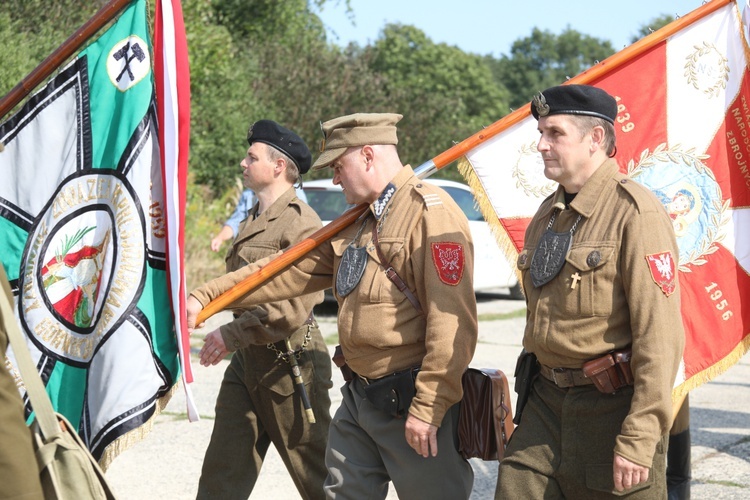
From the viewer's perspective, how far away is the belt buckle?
11.6 ft

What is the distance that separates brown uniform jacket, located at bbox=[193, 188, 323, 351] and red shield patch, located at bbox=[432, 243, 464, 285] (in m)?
1.02

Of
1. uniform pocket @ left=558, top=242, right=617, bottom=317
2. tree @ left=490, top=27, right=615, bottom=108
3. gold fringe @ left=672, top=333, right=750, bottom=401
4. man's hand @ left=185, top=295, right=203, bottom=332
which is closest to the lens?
uniform pocket @ left=558, top=242, right=617, bottom=317

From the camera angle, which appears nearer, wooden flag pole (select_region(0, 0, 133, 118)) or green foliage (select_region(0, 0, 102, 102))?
wooden flag pole (select_region(0, 0, 133, 118))

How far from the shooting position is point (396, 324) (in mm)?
3916

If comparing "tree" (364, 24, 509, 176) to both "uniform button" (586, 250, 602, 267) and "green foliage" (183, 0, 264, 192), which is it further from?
"uniform button" (586, 250, 602, 267)

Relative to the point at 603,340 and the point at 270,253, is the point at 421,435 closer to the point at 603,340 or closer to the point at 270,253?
the point at 603,340

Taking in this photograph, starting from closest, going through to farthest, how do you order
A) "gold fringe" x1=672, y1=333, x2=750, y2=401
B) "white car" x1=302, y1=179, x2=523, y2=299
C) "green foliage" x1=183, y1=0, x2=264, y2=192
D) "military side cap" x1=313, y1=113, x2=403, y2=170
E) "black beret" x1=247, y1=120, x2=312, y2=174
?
"military side cap" x1=313, y1=113, x2=403, y2=170
"gold fringe" x1=672, y1=333, x2=750, y2=401
"black beret" x1=247, y1=120, x2=312, y2=174
"white car" x1=302, y1=179, x2=523, y2=299
"green foliage" x1=183, y1=0, x2=264, y2=192

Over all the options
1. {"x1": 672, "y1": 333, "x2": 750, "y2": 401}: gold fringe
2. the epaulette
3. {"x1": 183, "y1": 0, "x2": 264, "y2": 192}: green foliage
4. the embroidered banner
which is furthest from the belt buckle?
{"x1": 183, "y1": 0, "x2": 264, "y2": 192}: green foliage

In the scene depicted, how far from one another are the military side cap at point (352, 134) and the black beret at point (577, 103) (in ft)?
2.17

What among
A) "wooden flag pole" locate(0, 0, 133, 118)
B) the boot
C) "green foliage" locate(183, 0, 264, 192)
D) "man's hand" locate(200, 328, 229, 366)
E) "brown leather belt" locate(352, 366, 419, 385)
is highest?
"green foliage" locate(183, 0, 264, 192)

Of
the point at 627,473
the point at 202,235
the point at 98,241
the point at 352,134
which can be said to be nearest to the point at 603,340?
the point at 627,473

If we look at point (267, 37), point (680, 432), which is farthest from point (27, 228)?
point (267, 37)

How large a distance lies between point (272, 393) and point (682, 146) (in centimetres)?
220

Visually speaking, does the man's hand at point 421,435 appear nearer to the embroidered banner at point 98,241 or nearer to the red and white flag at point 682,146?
→ the embroidered banner at point 98,241
